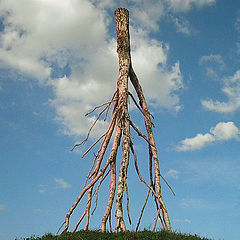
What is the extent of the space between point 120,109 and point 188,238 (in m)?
4.49

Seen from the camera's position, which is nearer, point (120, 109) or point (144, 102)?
point (120, 109)

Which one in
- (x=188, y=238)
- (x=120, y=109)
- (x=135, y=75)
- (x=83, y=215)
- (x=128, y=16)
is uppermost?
(x=128, y=16)

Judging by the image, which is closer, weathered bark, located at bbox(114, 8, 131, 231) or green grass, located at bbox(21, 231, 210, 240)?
green grass, located at bbox(21, 231, 210, 240)

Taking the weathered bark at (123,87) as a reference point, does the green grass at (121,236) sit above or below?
below

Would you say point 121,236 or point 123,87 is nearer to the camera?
point 121,236

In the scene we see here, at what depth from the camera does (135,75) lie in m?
13.8

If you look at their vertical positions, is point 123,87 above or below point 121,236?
above

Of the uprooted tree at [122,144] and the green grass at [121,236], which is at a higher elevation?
the uprooted tree at [122,144]

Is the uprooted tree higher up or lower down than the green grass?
higher up

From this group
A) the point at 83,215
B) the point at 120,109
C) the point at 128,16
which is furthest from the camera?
the point at 128,16

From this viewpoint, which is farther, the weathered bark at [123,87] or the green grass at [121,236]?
the weathered bark at [123,87]

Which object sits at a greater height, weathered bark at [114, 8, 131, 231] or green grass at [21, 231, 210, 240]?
weathered bark at [114, 8, 131, 231]

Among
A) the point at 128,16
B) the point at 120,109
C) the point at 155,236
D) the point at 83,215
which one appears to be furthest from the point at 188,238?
the point at 128,16

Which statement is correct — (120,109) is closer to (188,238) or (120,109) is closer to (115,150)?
(115,150)
